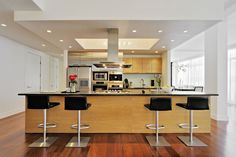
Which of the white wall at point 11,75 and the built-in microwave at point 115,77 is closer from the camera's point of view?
the white wall at point 11,75

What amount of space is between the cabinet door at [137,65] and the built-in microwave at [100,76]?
1.56 m

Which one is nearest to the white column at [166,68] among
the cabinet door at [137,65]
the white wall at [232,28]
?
the cabinet door at [137,65]

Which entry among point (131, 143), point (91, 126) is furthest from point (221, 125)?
point (91, 126)

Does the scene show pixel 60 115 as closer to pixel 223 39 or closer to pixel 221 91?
pixel 221 91

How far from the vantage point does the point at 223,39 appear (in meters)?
5.91

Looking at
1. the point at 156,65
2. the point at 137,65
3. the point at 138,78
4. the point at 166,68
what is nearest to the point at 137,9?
the point at 166,68

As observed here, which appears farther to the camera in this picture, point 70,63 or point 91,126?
point 70,63

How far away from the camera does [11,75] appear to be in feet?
21.7

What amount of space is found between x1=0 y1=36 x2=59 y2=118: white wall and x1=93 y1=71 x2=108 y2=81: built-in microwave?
2833 mm

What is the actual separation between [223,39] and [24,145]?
6.17 metres

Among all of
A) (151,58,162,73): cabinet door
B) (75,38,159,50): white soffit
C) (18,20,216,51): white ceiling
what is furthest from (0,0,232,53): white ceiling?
(151,58,162,73): cabinet door

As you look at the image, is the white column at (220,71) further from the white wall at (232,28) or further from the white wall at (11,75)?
the white wall at (11,75)

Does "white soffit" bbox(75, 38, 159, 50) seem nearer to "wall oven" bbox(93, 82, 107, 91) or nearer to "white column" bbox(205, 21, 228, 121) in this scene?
"wall oven" bbox(93, 82, 107, 91)

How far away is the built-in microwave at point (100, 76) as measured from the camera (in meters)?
7.48
